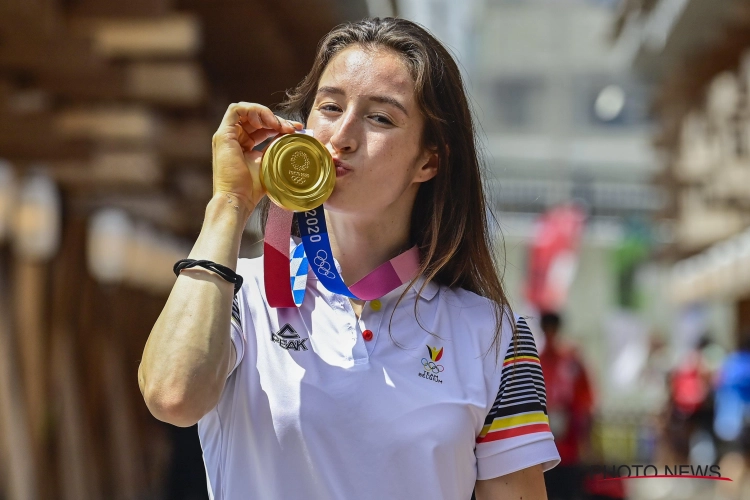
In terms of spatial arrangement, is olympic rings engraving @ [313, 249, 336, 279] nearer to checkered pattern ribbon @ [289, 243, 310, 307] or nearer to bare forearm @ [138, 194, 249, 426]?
checkered pattern ribbon @ [289, 243, 310, 307]

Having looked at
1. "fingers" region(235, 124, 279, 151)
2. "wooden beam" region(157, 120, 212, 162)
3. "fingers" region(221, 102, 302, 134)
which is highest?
"wooden beam" region(157, 120, 212, 162)

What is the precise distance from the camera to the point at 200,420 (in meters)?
2.14

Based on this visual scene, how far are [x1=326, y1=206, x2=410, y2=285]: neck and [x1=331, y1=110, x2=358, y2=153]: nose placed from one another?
0.17m

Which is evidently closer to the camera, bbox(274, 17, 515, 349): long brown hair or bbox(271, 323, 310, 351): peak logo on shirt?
bbox(271, 323, 310, 351): peak logo on shirt

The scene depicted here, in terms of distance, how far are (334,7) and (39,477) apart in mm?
4806

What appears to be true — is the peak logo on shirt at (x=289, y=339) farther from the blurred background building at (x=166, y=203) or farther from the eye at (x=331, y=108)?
the blurred background building at (x=166, y=203)

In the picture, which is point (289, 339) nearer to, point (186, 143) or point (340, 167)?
point (340, 167)

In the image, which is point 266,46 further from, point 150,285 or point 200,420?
point 200,420

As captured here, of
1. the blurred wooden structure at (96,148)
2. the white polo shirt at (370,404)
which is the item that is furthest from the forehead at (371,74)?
the blurred wooden structure at (96,148)

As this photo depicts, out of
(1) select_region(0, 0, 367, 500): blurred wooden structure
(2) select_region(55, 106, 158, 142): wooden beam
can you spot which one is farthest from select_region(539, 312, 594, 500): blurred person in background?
(2) select_region(55, 106, 158, 142): wooden beam

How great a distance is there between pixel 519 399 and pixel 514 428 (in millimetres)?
59

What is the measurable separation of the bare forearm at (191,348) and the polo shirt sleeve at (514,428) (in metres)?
0.51

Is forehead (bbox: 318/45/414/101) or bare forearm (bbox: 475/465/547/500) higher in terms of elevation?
forehead (bbox: 318/45/414/101)

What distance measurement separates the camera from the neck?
2.34m
